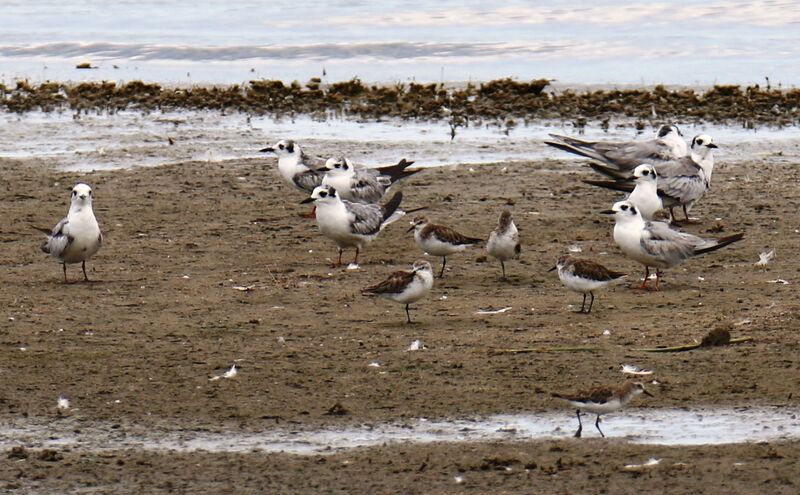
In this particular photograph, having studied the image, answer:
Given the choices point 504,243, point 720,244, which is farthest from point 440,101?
point 720,244

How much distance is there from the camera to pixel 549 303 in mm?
11750

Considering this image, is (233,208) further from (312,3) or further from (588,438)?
(312,3)

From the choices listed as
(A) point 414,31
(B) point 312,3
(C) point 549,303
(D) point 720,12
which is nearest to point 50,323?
(C) point 549,303

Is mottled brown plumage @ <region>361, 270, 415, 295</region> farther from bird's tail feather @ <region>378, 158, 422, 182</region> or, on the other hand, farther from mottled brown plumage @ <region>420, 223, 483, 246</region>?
bird's tail feather @ <region>378, 158, 422, 182</region>

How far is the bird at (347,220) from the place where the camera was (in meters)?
13.6

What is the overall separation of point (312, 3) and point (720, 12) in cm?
965

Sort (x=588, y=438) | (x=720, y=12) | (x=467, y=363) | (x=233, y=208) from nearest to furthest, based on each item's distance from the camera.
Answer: (x=588, y=438) → (x=467, y=363) → (x=233, y=208) → (x=720, y=12)

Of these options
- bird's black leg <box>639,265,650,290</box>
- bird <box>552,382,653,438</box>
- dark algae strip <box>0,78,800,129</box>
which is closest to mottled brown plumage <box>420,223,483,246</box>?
bird's black leg <box>639,265,650,290</box>

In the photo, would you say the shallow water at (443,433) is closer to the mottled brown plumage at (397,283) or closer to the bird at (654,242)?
the mottled brown plumage at (397,283)

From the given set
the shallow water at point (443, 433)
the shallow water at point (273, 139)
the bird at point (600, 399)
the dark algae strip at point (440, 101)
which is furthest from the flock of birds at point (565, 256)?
the dark algae strip at point (440, 101)

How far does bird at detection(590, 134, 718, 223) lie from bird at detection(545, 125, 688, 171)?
0.30m

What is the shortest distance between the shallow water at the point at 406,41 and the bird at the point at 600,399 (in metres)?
14.8

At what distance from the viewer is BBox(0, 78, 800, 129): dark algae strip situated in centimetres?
2042

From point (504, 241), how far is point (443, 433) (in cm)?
433
